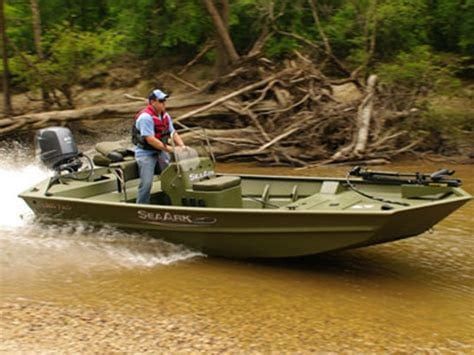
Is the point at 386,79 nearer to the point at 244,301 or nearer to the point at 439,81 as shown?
the point at 439,81

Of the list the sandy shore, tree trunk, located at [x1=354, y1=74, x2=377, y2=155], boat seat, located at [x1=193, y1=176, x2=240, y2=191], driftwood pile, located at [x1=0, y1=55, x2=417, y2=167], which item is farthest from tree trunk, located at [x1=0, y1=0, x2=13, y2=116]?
the sandy shore

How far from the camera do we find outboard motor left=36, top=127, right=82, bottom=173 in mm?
9305

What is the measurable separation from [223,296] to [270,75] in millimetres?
10237

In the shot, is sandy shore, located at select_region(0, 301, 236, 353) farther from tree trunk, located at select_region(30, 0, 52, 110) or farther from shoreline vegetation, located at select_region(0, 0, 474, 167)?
tree trunk, located at select_region(30, 0, 52, 110)

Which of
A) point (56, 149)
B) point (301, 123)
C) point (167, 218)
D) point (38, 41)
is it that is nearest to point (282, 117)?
point (301, 123)

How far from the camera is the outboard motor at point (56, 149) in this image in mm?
9305

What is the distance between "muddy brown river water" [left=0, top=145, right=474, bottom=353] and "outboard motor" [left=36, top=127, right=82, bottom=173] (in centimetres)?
83

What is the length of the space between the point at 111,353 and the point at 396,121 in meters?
11.3

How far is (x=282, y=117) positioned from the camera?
1557 centimetres

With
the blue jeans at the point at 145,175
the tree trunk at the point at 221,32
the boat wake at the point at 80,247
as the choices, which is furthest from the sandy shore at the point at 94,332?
the tree trunk at the point at 221,32

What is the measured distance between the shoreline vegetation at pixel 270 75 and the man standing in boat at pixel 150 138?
610 cm

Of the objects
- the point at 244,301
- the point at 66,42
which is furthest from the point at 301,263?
the point at 66,42

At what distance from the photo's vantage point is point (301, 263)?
791 cm

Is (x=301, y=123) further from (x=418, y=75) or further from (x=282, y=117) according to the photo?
(x=418, y=75)
